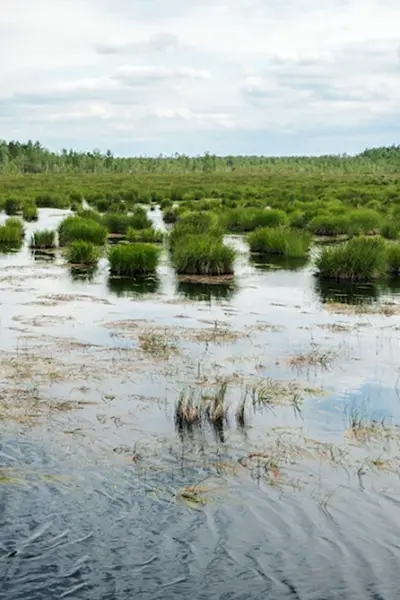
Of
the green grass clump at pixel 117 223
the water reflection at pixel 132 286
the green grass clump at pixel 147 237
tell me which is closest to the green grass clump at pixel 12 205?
→ the green grass clump at pixel 117 223

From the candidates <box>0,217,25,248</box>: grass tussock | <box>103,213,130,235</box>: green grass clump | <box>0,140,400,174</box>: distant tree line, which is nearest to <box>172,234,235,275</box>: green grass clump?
<box>0,217,25,248</box>: grass tussock

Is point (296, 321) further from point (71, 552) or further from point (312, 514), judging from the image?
point (71, 552)

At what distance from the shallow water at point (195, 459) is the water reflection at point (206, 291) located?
232 cm

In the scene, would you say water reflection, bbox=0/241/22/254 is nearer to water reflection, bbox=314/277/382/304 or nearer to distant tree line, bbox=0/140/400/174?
water reflection, bbox=314/277/382/304

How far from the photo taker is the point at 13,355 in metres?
12.5

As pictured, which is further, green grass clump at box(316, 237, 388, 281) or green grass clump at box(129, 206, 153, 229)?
green grass clump at box(129, 206, 153, 229)

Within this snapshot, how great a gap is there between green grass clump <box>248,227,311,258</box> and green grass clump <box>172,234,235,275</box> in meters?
4.87

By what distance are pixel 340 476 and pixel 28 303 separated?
10.5 metres

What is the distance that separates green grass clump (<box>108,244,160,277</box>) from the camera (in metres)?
21.6

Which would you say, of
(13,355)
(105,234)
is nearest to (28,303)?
(13,355)

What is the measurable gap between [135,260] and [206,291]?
2.98 meters

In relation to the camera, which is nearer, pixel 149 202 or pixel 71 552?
pixel 71 552

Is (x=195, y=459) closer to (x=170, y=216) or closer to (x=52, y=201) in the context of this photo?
(x=170, y=216)

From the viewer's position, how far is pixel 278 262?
82.5 feet
